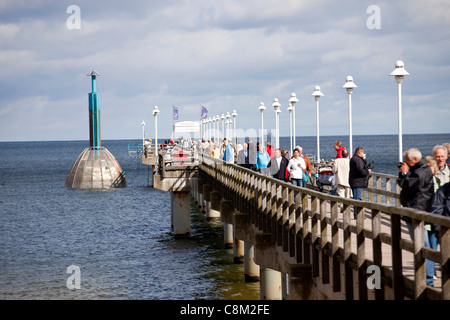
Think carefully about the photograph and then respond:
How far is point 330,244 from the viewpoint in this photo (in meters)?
9.93

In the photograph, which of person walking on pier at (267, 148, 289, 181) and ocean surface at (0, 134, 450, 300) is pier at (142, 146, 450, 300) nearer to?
person walking on pier at (267, 148, 289, 181)

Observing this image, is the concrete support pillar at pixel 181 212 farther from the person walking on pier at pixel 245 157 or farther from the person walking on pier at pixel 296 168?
the person walking on pier at pixel 296 168

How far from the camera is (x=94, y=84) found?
233 ft

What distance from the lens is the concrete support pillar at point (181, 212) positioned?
32.4 m

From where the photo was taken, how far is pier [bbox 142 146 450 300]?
6.98m

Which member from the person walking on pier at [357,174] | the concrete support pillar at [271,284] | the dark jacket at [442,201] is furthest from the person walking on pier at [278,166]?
the dark jacket at [442,201]

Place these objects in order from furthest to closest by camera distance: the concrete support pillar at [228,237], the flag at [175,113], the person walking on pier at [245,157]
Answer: the flag at [175,113] < the concrete support pillar at [228,237] < the person walking on pier at [245,157]
